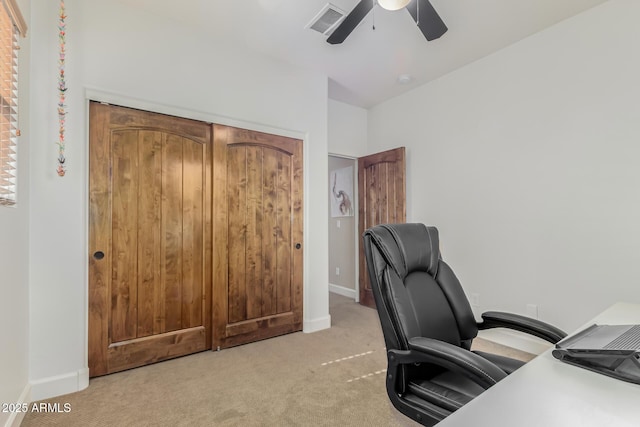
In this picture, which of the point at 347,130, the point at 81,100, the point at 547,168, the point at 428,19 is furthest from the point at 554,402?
the point at 347,130

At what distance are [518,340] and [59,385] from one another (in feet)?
12.3

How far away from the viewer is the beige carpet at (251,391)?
186cm

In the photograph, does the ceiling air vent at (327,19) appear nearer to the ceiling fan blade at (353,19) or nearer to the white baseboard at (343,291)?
the ceiling fan blade at (353,19)

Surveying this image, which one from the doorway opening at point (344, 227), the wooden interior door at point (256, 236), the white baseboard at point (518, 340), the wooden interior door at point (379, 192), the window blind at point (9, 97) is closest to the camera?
the window blind at point (9, 97)

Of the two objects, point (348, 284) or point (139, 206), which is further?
point (348, 284)

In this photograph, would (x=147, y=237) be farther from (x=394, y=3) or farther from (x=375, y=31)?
(x=375, y=31)

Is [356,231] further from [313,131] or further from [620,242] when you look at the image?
[620,242]

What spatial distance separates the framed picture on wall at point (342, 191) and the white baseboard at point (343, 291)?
1237 mm

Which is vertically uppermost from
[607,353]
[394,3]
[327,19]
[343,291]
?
[327,19]

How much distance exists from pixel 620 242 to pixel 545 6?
1.98 metres

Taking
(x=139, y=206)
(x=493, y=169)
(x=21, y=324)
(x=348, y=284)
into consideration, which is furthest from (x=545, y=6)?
(x=21, y=324)

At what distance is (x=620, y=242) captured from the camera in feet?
7.97

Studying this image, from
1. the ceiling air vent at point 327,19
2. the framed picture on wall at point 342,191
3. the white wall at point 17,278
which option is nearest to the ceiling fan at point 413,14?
the ceiling air vent at point 327,19

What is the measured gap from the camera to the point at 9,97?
169cm
